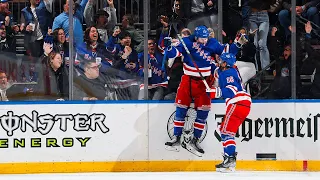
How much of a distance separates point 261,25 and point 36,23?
2.31m

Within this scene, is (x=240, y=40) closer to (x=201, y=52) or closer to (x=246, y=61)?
(x=246, y=61)

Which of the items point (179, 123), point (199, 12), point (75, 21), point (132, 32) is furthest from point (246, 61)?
point (75, 21)

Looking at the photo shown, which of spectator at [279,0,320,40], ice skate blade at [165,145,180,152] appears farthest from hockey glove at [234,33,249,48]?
ice skate blade at [165,145,180,152]

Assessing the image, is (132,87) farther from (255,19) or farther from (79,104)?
(255,19)

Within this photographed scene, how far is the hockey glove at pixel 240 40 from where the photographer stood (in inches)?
324

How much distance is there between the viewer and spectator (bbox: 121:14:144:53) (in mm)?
8250

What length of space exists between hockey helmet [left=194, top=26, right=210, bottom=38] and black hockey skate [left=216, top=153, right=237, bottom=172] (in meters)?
1.24

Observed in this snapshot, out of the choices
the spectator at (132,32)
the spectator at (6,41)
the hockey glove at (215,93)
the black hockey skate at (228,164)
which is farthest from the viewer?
the spectator at (132,32)

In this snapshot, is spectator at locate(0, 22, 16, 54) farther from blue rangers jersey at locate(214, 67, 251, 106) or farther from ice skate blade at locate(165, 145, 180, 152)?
blue rangers jersey at locate(214, 67, 251, 106)

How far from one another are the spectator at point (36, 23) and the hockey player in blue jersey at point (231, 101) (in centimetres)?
183

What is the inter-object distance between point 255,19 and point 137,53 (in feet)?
4.16

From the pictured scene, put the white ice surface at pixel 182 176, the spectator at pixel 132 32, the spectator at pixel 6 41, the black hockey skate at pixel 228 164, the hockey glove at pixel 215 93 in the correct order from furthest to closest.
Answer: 1. the spectator at pixel 132 32
2. the spectator at pixel 6 41
3. the black hockey skate at pixel 228 164
4. the hockey glove at pixel 215 93
5. the white ice surface at pixel 182 176

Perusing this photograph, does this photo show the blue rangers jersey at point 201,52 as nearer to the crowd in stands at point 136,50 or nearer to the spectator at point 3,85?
the crowd in stands at point 136,50

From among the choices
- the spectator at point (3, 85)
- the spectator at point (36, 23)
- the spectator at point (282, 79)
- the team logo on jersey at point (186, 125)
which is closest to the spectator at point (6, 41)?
the spectator at point (36, 23)
